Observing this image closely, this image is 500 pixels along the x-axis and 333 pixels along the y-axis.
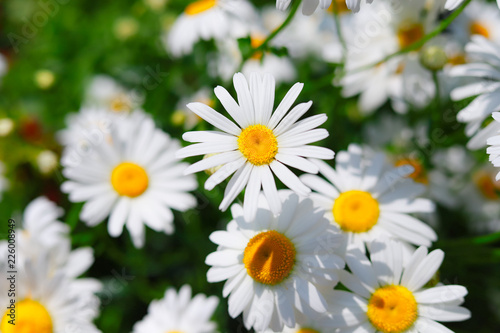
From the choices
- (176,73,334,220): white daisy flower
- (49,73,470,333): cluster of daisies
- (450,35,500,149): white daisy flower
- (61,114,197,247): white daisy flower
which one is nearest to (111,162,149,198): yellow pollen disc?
(61,114,197,247): white daisy flower

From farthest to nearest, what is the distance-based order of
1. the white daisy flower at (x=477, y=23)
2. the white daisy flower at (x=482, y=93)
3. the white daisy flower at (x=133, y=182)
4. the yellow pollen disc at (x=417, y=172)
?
the white daisy flower at (x=477, y=23) → the yellow pollen disc at (x=417, y=172) → the white daisy flower at (x=133, y=182) → the white daisy flower at (x=482, y=93)

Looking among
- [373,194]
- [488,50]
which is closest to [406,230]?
[373,194]

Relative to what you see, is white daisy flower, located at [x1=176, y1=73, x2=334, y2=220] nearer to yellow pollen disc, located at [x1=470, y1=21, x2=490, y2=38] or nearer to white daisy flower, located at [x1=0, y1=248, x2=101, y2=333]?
white daisy flower, located at [x1=0, y1=248, x2=101, y2=333]

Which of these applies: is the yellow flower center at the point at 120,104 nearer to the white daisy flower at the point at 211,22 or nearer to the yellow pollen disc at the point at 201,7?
the white daisy flower at the point at 211,22

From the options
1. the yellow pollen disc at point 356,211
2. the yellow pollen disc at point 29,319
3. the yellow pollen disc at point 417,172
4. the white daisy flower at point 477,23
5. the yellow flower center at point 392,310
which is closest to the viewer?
the yellow flower center at point 392,310

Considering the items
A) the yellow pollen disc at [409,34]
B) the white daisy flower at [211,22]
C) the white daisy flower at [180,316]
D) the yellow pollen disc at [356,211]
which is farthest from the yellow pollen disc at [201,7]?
the white daisy flower at [180,316]

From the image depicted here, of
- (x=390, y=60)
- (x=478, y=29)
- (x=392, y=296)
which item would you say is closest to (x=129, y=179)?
(x=392, y=296)

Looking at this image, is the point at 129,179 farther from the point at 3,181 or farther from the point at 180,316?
the point at 3,181
